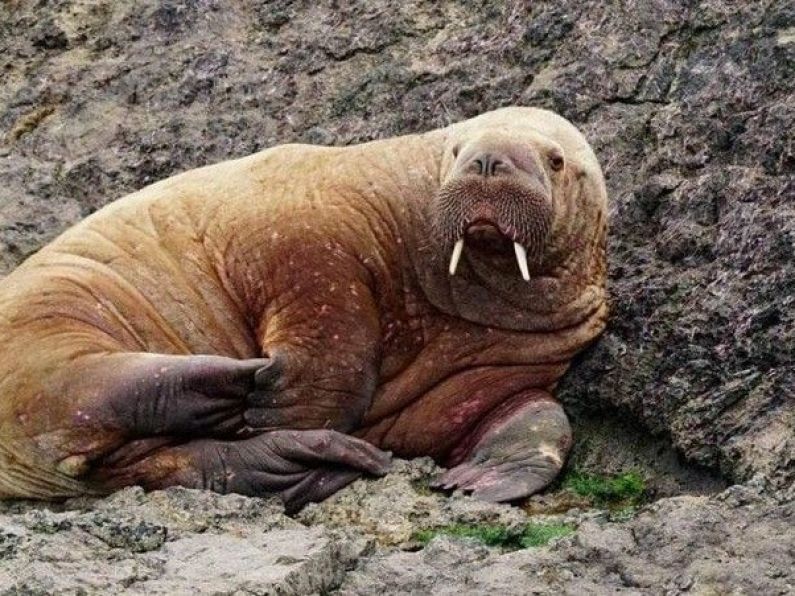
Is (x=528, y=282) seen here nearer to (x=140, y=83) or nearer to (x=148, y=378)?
(x=148, y=378)

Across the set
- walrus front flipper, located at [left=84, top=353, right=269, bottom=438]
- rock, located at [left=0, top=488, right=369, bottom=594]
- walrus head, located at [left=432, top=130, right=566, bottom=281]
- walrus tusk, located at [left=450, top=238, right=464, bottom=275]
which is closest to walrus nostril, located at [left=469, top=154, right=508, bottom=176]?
walrus head, located at [left=432, top=130, right=566, bottom=281]

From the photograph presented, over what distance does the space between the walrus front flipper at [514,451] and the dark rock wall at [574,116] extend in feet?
0.79

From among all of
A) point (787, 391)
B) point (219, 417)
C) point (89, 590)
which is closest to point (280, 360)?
point (219, 417)

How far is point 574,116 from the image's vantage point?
9523 mm

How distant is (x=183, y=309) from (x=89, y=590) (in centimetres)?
313

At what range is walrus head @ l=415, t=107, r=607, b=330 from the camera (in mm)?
7789

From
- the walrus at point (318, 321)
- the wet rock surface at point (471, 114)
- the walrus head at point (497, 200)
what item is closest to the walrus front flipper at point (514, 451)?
the walrus at point (318, 321)

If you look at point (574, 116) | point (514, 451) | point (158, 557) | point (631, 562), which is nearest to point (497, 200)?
point (514, 451)

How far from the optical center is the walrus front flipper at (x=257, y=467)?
24.6ft

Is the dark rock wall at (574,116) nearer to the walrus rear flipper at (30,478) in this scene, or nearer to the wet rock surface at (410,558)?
the wet rock surface at (410,558)

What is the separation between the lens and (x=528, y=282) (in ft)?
26.9

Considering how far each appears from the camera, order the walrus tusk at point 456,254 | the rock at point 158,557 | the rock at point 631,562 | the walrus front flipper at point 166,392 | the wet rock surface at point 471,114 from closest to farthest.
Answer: the rock at point 158,557, the rock at point 631,562, the wet rock surface at point 471,114, the walrus front flipper at point 166,392, the walrus tusk at point 456,254

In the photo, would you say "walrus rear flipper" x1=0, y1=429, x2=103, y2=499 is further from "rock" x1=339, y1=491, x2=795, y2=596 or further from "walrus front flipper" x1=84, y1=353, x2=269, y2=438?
"rock" x1=339, y1=491, x2=795, y2=596

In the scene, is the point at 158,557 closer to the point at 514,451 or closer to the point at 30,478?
the point at 30,478
